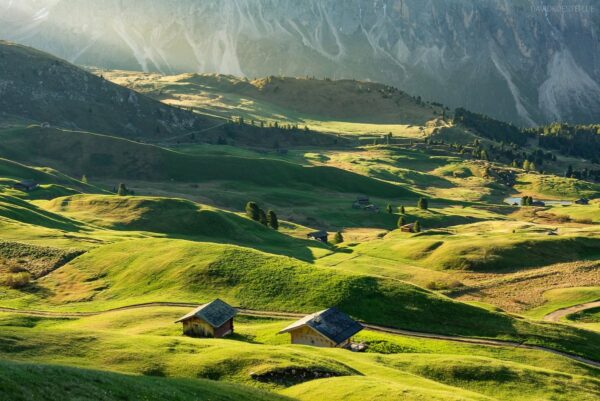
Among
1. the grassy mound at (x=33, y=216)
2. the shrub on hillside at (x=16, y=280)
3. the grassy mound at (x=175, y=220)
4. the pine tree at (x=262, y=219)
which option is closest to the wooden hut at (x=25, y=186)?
the grassy mound at (x=175, y=220)

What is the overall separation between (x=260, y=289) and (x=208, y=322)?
22997 mm

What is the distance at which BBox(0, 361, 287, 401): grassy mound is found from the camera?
35938mm

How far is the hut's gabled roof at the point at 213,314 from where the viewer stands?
2935 inches

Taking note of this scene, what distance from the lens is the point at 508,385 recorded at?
62.3 m

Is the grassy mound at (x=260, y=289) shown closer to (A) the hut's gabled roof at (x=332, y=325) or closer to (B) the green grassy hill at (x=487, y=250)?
(A) the hut's gabled roof at (x=332, y=325)

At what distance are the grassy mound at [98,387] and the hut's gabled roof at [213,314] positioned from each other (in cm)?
2329

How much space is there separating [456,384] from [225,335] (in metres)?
26.9

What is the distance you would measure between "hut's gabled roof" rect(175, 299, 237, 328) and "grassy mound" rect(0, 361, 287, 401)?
23.3 meters

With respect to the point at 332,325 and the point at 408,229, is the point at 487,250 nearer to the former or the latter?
the point at 408,229

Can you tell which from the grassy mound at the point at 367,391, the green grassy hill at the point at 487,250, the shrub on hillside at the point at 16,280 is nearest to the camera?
the grassy mound at the point at 367,391

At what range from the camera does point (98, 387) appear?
132 ft

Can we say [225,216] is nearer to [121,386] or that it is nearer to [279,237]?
[279,237]

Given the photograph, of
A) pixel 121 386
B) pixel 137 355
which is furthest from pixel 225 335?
pixel 121 386

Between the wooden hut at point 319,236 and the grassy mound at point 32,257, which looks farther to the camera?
the wooden hut at point 319,236
